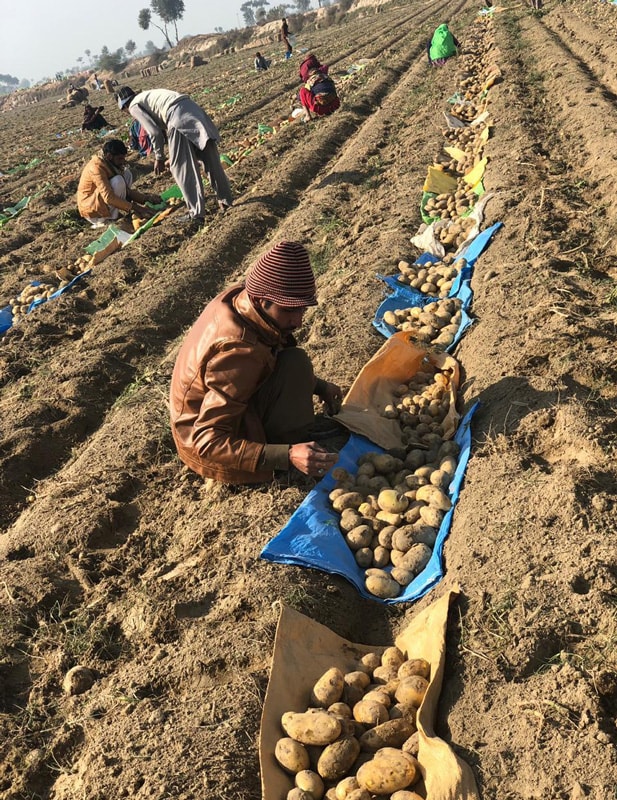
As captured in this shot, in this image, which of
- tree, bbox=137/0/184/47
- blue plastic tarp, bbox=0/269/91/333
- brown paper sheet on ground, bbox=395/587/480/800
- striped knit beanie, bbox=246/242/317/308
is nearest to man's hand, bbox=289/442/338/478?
striped knit beanie, bbox=246/242/317/308

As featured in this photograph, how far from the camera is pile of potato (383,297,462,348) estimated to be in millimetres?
4395

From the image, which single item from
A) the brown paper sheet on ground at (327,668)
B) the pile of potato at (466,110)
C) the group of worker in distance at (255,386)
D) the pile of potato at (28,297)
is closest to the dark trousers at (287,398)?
the group of worker in distance at (255,386)

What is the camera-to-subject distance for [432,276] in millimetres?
5121

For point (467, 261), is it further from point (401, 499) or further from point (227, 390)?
point (227, 390)

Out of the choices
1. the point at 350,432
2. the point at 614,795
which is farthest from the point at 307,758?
the point at 350,432

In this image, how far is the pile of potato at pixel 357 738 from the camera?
74.4 inches

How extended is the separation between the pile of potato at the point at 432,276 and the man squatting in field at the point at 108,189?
430 cm

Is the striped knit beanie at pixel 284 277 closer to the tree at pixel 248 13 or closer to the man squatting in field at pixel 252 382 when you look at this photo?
the man squatting in field at pixel 252 382

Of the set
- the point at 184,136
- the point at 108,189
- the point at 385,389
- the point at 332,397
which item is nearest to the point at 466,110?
the point at 184,136

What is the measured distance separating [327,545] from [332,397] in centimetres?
103

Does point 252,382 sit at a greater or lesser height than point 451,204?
greater

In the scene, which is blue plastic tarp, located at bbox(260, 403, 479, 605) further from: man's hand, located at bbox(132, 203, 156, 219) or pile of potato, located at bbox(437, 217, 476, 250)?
man's hand, located at bbox(132, 203, 156, 219)

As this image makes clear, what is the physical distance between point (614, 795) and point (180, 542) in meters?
2.22

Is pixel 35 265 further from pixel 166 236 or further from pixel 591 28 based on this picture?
pixel 591 28
